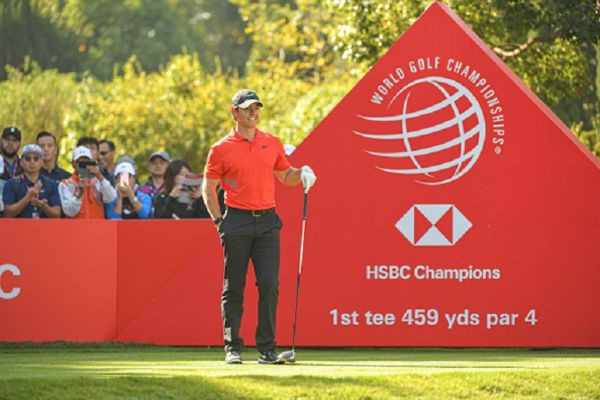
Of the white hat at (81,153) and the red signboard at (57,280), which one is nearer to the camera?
the red signboard at (57,280)

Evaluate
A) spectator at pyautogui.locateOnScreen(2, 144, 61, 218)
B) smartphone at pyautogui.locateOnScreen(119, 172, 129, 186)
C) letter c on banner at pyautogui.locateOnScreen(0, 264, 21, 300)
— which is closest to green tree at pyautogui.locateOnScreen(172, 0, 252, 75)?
smartphone at pyautogui.locateOnScreen(119, 172, 129, 186)

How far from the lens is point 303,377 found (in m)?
10.3

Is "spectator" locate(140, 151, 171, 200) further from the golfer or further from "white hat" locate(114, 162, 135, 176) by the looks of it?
the golfer

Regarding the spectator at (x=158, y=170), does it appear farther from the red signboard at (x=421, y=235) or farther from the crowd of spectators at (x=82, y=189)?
the red signboard at (x=421, y=235)

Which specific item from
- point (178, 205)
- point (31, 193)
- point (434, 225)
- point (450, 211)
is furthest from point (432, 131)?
point (31, 193)

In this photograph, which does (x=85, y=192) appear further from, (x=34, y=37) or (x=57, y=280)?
(x=34, y=37)

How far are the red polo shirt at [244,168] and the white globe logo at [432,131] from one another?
2671 millimetres

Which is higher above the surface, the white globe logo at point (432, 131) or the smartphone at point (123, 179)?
the white globe logo at point (432, 131)

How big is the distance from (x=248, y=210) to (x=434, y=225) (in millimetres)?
2916

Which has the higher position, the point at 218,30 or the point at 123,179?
the point at 218,30

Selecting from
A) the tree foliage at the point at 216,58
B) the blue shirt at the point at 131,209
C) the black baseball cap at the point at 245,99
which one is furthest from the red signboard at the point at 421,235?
the tree foliage at the point at 216,58

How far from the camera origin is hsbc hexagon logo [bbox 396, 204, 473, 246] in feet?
47.9

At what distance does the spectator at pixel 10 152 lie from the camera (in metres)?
15.9

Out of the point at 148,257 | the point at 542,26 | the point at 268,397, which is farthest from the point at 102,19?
the point at 268,397
